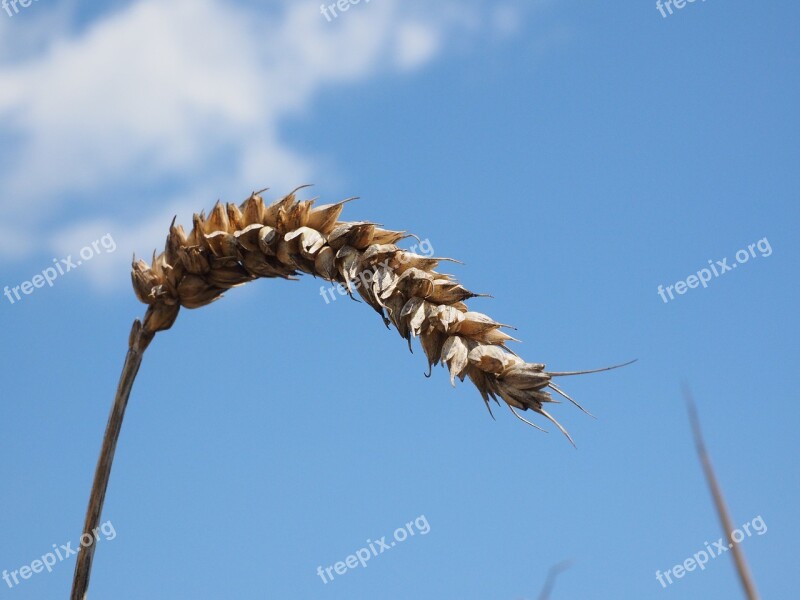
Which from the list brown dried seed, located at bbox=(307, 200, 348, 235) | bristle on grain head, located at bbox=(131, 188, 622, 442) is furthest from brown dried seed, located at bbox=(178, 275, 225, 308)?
brown dried seed, located at bbox=(307, 200, 348, 235)

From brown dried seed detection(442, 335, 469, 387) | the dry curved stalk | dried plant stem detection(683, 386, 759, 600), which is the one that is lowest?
dried plant stem detection(683, 386, 759, 600)

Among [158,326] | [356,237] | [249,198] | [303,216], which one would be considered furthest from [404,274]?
[158,326]

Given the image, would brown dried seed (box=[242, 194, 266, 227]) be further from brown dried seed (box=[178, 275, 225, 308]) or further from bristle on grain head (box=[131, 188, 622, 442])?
brown dried seed (box=[178, 275, 225, 308])

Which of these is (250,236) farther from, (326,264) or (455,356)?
(455,356)

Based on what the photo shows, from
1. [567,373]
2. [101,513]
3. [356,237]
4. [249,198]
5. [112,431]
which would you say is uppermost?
[249,198]

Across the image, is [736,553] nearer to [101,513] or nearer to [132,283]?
[101,513]

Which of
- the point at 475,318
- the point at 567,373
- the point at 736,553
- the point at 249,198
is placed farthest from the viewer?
the point at 249,198

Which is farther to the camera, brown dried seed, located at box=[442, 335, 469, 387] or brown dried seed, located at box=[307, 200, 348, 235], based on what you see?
brown dried seed, located at box=[307, 200, 348, 235]

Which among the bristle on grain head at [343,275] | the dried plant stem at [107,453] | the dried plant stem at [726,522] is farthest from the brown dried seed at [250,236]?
the dried plant stem at [726,522]
